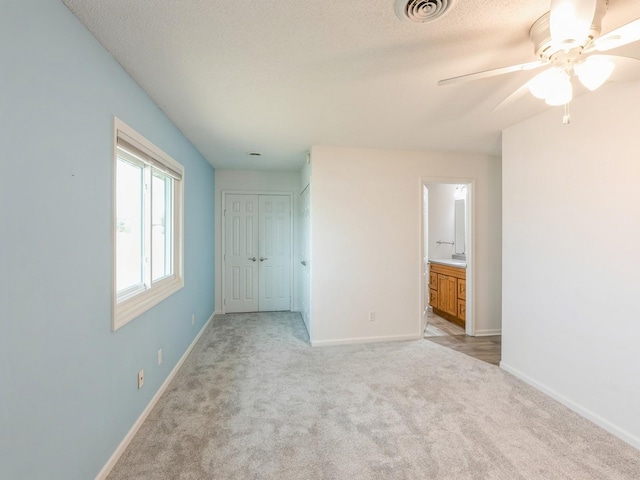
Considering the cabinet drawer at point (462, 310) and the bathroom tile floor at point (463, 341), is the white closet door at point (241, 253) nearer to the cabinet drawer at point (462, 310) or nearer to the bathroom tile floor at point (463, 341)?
the bathroom tile floor at point (463, 341)

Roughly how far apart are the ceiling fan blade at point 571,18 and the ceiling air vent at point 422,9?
0.39 metres

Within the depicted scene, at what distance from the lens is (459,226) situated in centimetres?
491

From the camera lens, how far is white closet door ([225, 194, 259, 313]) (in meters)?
4.80

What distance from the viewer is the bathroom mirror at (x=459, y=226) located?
15.9ft

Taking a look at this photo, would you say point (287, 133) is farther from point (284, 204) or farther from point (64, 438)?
point (64, 438)

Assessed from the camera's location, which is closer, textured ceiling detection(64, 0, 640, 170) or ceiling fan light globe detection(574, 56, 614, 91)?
ceiling fan light globe detection(574, 56, 614, 91)

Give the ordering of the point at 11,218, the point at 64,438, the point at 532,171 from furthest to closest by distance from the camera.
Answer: the point at 532,171
the point at 64,438
the point at 11,218

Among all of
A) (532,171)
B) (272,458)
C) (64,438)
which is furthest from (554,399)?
(64,438)

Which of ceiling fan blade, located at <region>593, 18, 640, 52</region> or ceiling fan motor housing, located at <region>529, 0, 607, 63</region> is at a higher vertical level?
ceiling fan motor housing, located at <region>529, 0, 607, 63</region>

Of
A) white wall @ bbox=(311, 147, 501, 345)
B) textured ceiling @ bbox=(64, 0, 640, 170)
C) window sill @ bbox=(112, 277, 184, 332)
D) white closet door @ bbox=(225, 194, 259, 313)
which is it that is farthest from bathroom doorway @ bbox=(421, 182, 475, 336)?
window sill @ bbox=(112, 277, 184, 332)

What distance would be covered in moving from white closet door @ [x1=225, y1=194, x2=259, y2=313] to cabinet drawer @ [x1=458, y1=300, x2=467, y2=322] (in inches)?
123

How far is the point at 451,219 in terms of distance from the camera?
5137mm

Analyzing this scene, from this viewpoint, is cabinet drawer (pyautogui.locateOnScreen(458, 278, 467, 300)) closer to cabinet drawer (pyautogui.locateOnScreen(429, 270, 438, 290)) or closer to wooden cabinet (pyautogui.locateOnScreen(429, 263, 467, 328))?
wooden cabinet (pyautogui.locateOnScreen(429, 263, 467, 328))

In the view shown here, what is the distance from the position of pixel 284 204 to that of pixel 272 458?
148 inches
